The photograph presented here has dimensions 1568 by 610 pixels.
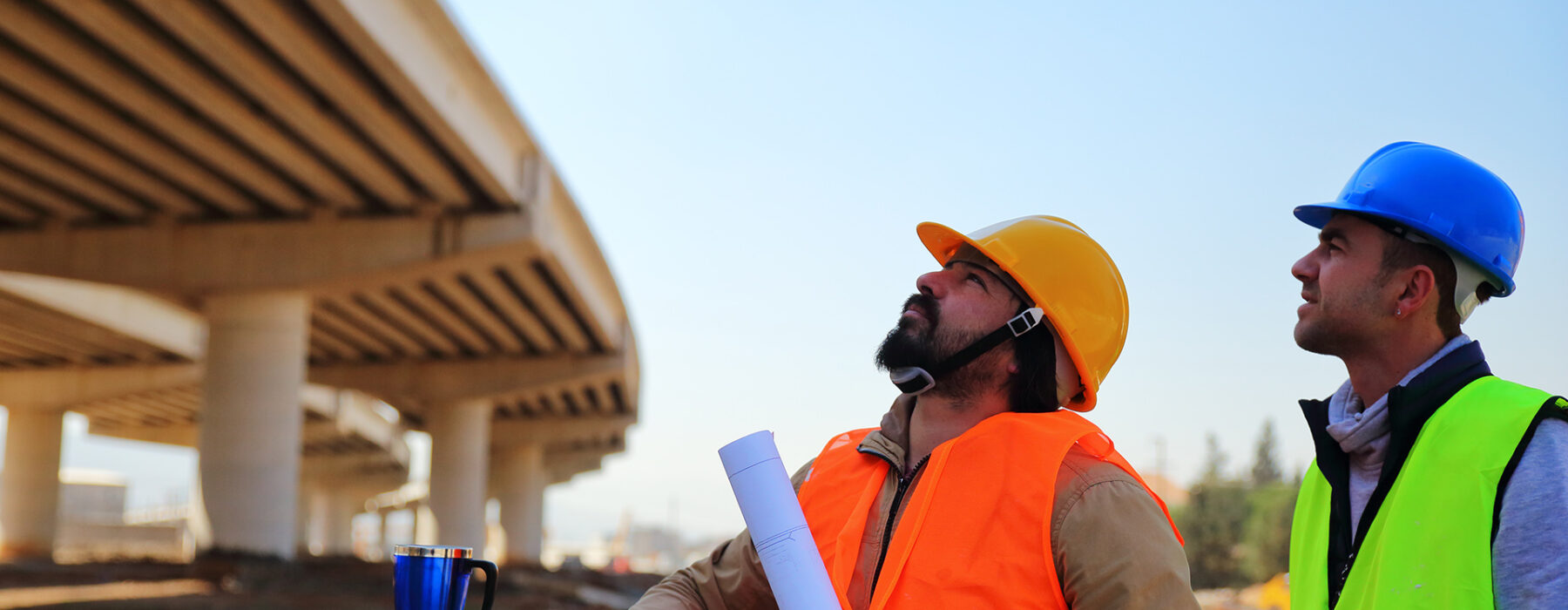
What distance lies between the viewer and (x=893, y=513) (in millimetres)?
2869

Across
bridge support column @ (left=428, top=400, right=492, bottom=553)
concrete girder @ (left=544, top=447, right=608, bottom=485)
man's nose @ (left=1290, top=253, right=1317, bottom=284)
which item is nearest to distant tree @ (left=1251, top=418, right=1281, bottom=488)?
concrete girder @ (left=544, top=447, right=608, bottom=485)

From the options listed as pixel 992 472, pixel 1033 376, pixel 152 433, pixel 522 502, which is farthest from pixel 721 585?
pixel 152 433

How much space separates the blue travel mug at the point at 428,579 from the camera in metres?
2.46

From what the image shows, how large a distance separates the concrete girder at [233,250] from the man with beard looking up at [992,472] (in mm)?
20527

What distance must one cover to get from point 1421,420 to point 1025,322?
3.07ft

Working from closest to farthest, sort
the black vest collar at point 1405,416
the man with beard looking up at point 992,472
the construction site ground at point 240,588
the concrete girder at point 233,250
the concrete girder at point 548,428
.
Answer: the man with beard looking up at point 992,472 → the black vest collar at point 1405,416 → the construction site ground at point 240,588 → the concrete girder at point 233,250 → the concrete girder at point 548,428

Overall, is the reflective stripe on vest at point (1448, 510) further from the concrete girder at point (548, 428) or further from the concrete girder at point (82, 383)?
the concrete girder at point (548, 428)

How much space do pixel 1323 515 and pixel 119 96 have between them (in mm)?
Result: 16839

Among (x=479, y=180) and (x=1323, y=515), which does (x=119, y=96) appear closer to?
(x=479, y=180)

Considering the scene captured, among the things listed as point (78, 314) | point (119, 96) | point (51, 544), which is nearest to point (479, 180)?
point (119, 96)

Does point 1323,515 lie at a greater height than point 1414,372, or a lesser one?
lesser

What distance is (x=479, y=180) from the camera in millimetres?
21250

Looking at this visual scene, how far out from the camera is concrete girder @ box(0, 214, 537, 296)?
23078 millimetres

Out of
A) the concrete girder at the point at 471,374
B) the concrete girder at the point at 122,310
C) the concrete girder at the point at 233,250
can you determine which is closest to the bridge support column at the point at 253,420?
the concrete girder at the point at 233,250
